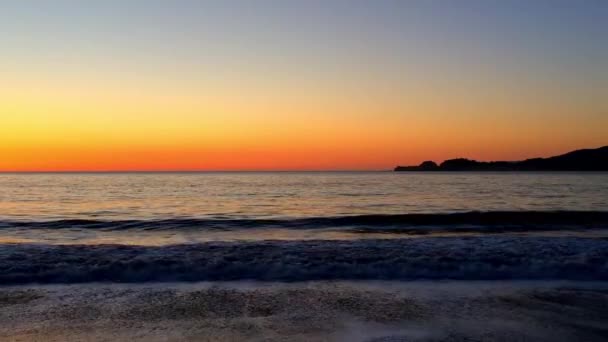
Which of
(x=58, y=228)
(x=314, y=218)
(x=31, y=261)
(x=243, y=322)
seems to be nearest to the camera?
(x=243, y=322)

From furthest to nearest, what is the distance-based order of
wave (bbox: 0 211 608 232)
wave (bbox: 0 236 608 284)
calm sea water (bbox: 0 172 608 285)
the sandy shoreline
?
wave (bbox: 0 211 608 232) < calm sea water (bbox: 0 172 608 285) < wave (bbox: 0 236 608 284) < the sandy shoreline

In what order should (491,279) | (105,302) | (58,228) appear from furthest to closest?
(58,228)
(491,279)
(105,302)

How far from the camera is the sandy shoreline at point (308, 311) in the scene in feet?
20.1

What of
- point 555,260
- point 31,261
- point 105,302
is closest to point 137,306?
point 105,302

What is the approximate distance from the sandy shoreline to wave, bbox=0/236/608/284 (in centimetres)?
75

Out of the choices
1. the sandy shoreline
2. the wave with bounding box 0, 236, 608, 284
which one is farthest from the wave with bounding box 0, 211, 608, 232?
the sandy shoreline

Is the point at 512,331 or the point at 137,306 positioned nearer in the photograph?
the point at 512,331

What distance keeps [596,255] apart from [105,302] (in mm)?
11930

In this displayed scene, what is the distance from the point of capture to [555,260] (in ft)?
37.7

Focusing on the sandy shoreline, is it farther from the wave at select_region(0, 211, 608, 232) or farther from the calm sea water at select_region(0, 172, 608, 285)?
the wave at select_region(0, 211, 608, 232)

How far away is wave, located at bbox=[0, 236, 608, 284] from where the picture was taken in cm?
1018

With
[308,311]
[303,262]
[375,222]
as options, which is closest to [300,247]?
[303,262]

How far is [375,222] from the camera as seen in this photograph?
22359 mm

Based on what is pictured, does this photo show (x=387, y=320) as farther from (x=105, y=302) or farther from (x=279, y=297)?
(x=105, y=302)
